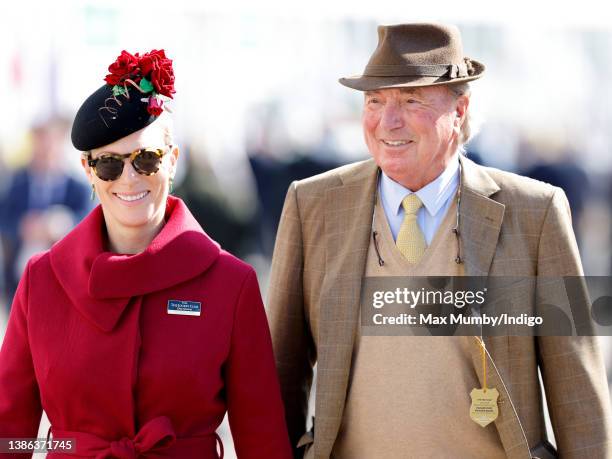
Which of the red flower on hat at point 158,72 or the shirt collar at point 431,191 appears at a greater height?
the red flower on hat at point 158,72

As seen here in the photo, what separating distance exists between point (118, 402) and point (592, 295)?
1.69 metres

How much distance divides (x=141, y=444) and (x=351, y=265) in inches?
36.8

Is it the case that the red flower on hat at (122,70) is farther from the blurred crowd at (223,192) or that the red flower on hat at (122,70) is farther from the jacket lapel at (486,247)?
the blurred crowd at (223,192)

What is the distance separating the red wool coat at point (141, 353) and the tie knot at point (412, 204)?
2.02 ft

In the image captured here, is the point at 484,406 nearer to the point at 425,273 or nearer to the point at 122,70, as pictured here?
the point at 425,273

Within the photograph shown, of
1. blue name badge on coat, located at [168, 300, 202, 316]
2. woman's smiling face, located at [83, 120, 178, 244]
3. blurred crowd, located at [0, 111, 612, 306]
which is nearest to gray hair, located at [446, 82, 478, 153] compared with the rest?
woman's smiling face, located at [83, 120, 178, 244]

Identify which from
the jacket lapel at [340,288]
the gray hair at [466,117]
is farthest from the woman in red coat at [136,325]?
the gray hair at [466,117]

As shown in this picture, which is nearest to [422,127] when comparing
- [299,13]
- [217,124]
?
[217,124]

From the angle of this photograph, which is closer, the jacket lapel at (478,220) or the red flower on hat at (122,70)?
the red flower on hat at (122,70)

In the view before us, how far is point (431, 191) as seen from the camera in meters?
3.88

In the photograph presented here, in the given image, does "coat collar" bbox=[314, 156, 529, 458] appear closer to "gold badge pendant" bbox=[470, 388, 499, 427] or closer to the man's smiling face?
"gold badge pendant" bbox=[470, 388, 499, 427]

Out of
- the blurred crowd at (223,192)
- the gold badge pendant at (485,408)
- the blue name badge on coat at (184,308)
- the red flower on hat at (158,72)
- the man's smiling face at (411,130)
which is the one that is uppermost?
the red flower on hat at (158,72)

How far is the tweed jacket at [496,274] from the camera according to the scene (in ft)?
12.2

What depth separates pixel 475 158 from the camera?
9117 mm
